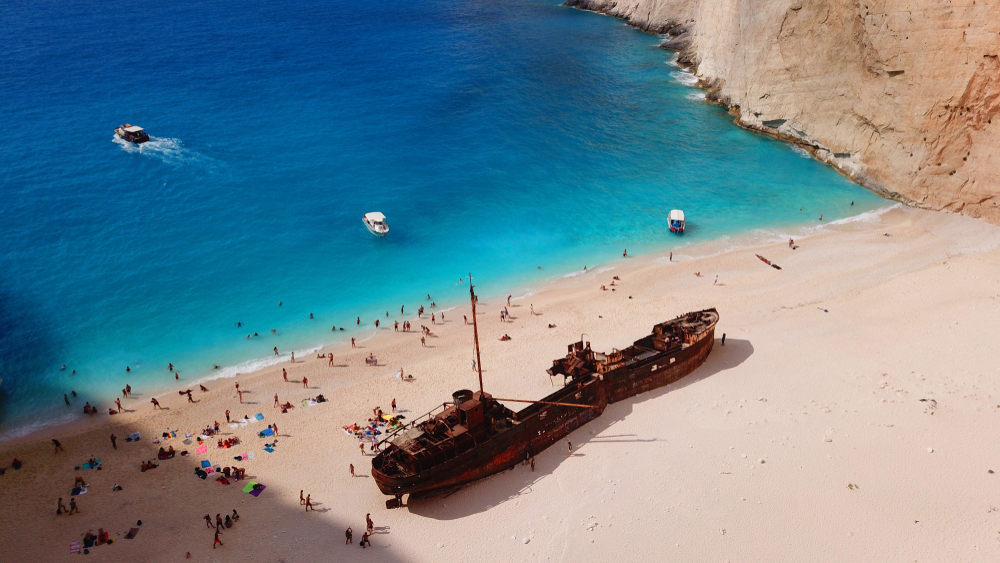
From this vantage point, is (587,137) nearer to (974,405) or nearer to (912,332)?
(912,332)

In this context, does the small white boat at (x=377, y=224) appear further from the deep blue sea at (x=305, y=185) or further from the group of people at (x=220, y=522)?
the group of people at (x=220, y=522)

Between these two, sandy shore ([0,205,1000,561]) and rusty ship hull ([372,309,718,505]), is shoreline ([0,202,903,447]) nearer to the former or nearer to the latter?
sandy shore ([0,205,1000,561])

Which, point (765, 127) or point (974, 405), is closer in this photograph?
point (974, 405)

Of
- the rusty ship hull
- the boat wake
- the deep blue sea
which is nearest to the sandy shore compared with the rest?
the rusty ship hull

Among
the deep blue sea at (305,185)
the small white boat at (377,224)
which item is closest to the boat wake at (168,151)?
the deep blue sea at (305,185)

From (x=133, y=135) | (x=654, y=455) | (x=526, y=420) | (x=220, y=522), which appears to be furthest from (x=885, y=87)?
(x=133, y=135)

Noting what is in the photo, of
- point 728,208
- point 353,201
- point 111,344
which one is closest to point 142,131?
point 353,201
